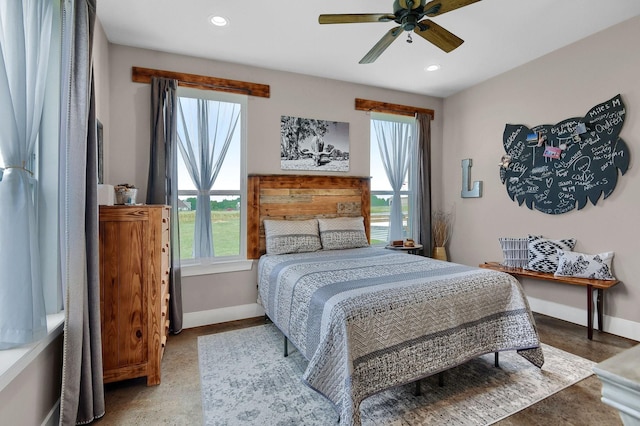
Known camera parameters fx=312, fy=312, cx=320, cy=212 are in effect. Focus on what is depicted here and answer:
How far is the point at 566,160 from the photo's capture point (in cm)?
334

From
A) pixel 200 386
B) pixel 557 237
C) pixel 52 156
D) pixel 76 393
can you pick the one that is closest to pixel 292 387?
pixel 200 386

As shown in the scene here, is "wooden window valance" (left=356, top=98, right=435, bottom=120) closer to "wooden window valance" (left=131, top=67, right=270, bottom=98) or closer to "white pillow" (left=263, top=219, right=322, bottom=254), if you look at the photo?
"wooden window valance" (left=131, top=67, right=270, bottom=98)

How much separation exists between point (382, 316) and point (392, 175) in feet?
10.2

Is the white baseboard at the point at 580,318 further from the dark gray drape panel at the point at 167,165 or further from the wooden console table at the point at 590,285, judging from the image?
the dark gray drape panel at the point at 167,165

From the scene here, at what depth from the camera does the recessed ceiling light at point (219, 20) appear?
2667 millimetres

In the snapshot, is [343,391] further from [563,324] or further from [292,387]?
[563,324]

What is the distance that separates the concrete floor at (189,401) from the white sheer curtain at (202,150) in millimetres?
1185

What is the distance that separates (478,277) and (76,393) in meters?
2.58

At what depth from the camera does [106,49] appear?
9.68ft

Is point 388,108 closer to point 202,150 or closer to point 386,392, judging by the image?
point 202,150

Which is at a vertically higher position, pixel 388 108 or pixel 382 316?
pixel 388 108

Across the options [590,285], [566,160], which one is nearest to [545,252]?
[590,285]

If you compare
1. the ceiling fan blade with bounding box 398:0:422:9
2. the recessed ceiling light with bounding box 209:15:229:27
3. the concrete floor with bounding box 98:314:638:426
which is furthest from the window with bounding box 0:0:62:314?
the ceiling fan blade with bounding box 398:0:422:9

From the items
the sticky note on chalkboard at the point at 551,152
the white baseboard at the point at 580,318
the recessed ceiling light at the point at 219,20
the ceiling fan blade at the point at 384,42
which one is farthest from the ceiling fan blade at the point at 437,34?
the white baseboard at the point at 580,318
